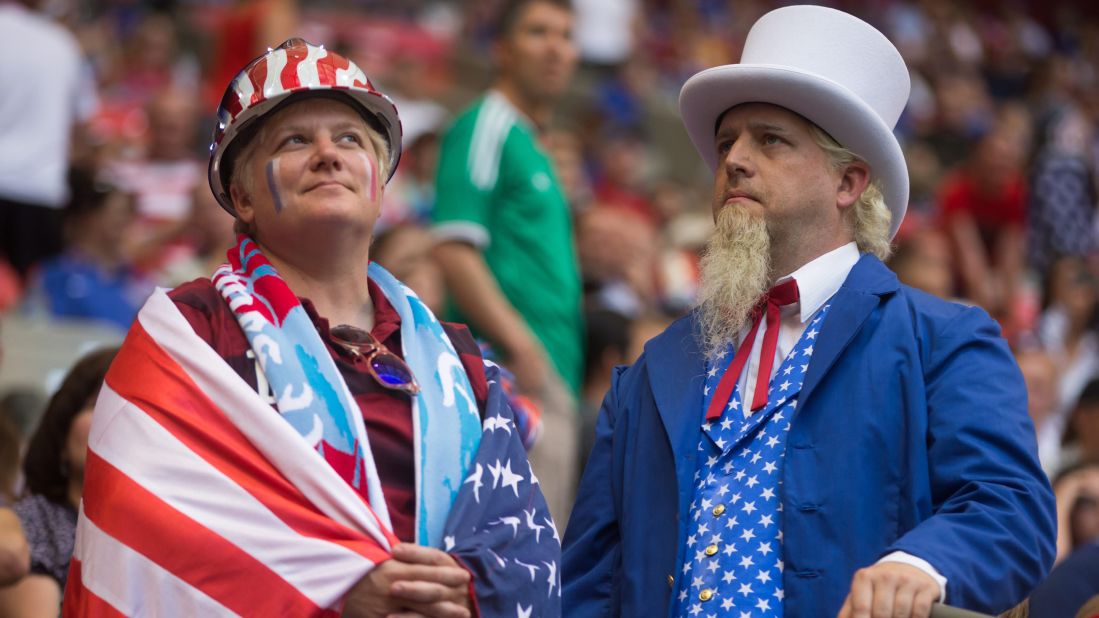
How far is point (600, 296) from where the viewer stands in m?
8.27

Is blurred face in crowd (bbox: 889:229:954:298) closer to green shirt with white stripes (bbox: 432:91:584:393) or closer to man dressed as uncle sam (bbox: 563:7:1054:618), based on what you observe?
green shirt with white stripes (bbox: 432:91:584:393)

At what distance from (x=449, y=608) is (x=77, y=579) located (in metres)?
0.73

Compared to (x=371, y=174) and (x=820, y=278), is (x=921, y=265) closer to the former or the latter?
(x=820, y=278)

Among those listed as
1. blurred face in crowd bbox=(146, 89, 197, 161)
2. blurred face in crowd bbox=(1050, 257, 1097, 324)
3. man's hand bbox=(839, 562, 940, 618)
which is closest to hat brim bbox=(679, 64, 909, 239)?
man's hand bbox=(839, 562, 940, 618)

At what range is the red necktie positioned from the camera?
3582mm

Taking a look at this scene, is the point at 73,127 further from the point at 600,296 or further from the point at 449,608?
the point at 449,608

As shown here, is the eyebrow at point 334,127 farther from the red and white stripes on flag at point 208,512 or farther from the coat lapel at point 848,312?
the coat lapel at point 848,312

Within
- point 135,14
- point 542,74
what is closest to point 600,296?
point 542,74

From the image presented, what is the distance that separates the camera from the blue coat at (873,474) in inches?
125

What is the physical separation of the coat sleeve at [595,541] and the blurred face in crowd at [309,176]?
78 cm

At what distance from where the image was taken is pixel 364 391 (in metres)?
3.35

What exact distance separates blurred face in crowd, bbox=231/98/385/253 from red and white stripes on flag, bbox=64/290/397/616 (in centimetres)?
41

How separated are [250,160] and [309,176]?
19 centimetres

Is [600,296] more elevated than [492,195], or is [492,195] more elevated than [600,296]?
[600,296]
